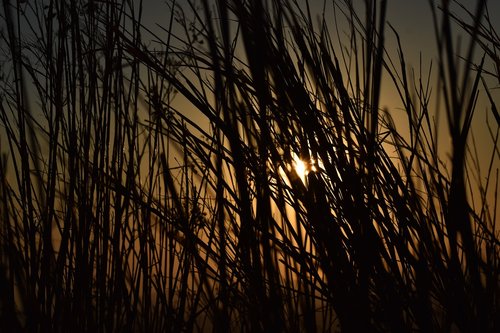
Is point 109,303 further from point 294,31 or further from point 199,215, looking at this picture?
point 294,31

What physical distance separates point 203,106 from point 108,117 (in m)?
0.29

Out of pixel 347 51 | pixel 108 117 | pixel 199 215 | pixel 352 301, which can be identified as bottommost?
pixel 352 301

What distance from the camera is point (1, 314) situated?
674 millimetres

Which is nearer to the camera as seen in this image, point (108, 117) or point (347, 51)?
point (108, 117)

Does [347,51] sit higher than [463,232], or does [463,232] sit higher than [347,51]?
[347,51]

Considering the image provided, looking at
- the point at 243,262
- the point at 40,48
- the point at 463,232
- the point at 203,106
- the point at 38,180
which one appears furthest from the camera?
the point at 40,48

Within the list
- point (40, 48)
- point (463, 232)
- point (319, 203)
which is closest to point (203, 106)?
point (319, 203)

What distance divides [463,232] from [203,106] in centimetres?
28

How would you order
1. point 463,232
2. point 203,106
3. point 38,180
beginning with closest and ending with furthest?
point 463,232, point 203,106, point 38,180

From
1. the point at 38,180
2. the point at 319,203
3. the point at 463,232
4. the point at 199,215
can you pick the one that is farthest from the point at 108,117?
the point at 463,232

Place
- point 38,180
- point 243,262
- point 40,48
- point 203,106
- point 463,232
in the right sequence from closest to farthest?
point 463,232 → point 203,106 → point 243,262 → point 38,180 → point 40,48

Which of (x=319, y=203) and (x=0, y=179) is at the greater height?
(x=0, y=179)

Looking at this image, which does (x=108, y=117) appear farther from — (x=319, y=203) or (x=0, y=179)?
(x=319, y=203)

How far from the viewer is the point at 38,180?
0.76 meters
